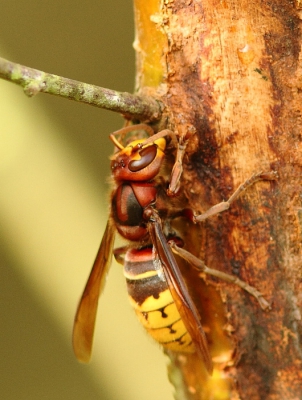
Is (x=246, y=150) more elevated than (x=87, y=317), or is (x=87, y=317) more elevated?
(x=246, y=150)

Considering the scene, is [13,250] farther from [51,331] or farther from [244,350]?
[244,350]

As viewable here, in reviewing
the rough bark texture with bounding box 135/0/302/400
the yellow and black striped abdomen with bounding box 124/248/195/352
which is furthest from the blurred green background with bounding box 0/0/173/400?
the rough bark texture with bounding box 135/0/302/400

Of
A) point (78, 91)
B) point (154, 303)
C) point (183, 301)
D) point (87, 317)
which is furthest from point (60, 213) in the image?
point (78, 91)

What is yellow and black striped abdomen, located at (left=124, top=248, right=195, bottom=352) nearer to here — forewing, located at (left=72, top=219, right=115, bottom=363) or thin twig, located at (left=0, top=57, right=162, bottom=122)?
forewing, located at (left=72, top=219, right=115, bottom=363)

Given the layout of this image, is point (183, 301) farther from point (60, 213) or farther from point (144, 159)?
point (60, 213)

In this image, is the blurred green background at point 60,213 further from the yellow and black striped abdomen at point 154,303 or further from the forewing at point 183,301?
the forewing at point 183,301

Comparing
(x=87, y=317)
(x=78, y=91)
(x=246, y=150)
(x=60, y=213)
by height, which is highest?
(x=78, y=91)
